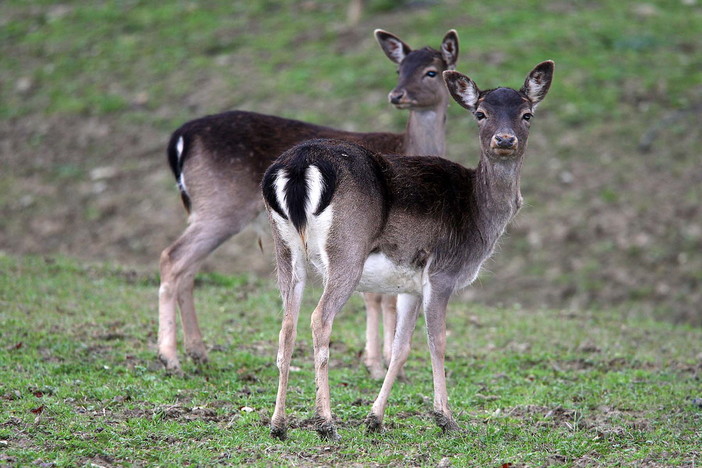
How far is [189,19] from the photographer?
19.6 metres

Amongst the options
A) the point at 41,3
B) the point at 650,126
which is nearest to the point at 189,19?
the point at 41,3

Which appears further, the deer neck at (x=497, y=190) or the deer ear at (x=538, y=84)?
the deer ear at (x=538, y=84)

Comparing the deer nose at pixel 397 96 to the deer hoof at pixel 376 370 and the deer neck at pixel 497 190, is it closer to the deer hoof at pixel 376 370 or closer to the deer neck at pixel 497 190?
the deer neck at pixel 497 190

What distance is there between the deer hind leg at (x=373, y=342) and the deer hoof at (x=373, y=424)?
173cm

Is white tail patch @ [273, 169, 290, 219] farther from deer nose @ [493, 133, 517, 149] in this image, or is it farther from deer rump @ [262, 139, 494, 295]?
deer nose @ [493, 133, 517, 149]

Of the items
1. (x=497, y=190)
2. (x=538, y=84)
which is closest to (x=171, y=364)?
(x=497, y=190)

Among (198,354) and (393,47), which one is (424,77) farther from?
(198,354)

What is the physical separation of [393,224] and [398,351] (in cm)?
93

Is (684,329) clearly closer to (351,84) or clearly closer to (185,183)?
(185,183)

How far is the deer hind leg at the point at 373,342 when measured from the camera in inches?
320

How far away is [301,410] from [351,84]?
10343 mm

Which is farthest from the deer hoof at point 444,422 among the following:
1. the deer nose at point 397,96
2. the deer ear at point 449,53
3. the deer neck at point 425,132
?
the deer ear at point 449,53

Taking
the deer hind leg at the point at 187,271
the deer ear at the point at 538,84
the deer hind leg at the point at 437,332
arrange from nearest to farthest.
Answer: the deer hind leg at the point at 437,332, the deer ear at the point at 538,84, the deer hind leg at the point at 187,271

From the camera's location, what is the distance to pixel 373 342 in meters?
8.25
